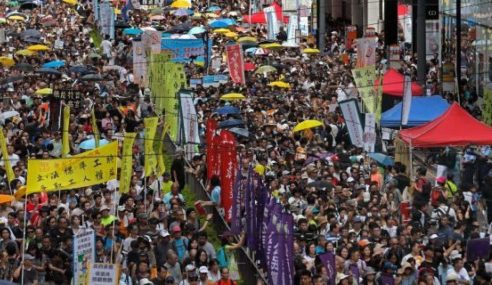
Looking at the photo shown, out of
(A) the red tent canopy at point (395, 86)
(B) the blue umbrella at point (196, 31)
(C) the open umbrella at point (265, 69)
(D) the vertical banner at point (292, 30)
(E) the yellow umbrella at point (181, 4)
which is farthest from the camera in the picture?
(E) the yellow umbrella at point (181, 4)

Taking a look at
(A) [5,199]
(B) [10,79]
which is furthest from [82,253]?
(B) [10,79]

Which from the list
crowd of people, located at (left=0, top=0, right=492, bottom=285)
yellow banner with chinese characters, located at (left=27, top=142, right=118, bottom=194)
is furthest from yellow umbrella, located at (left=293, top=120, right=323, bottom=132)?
yellow banner with chinese characters, located at (left=27, top=142, right=118, bottom=194)

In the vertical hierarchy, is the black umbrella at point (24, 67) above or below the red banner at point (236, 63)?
below

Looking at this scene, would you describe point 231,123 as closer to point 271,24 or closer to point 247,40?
point 247,40

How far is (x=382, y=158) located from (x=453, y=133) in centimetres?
146

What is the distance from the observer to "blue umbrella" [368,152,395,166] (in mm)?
29453

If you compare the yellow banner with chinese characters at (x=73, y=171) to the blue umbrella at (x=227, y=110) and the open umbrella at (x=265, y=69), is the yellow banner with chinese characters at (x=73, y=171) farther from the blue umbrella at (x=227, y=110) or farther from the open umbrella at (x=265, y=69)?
the open umbrella at (x=265, y=69)

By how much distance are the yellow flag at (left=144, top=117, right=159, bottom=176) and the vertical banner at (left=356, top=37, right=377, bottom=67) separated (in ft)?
41.0

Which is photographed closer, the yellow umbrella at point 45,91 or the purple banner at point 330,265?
the purple banner at point 330,265

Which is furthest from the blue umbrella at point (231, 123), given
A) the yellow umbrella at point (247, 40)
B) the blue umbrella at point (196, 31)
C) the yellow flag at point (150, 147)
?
the blue umbrella at point (196, 31)

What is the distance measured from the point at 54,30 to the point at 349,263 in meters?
42.1

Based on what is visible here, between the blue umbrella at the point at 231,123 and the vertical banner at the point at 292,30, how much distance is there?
20.0 m

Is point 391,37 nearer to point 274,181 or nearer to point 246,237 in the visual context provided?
point 274,181

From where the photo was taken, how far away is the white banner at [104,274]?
19656mm
